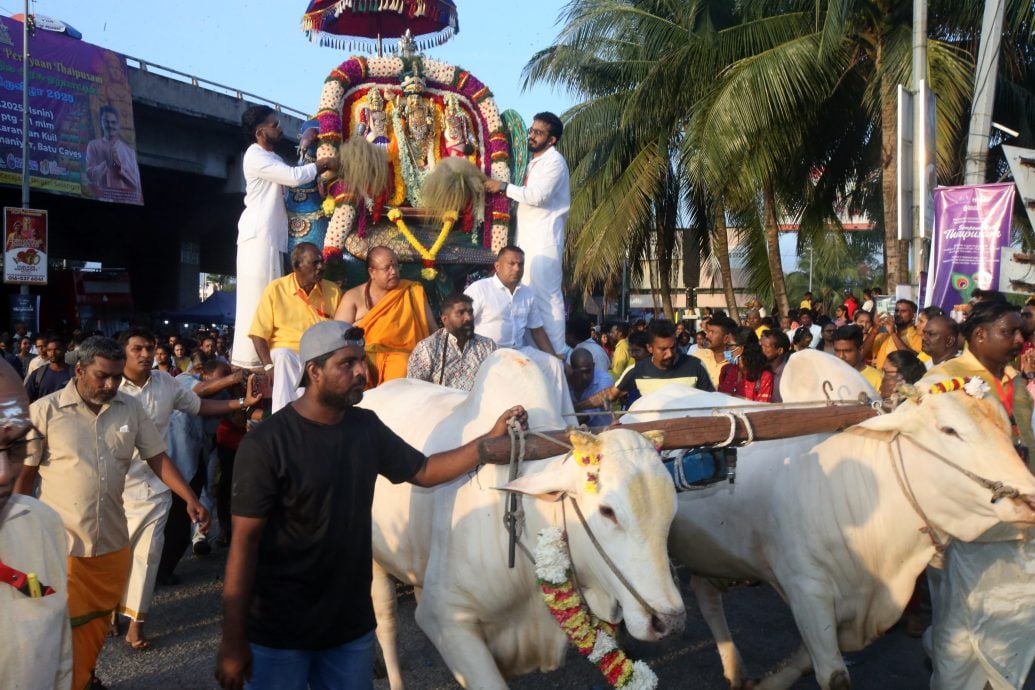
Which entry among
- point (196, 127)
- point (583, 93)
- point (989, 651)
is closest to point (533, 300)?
point (989, 651)

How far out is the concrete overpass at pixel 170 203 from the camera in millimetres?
21281

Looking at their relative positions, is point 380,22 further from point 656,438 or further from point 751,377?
point 656,438

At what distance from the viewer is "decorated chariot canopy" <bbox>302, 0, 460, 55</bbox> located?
27.5ft

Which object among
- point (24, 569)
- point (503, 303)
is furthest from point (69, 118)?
point (24, 569)

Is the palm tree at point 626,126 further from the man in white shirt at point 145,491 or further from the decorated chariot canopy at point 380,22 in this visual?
the man in white shirt at point 145,491

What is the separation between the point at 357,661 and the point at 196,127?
21290mm

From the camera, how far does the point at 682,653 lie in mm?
5203

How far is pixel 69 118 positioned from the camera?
1898 centimetres

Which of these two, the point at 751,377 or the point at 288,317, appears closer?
the point at 288,317

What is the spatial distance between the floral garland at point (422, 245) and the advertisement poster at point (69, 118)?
14574mm

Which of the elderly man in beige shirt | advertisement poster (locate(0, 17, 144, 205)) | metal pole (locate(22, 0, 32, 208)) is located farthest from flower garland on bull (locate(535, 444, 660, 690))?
advertisement poster (locate(0, 17, 144, 205))

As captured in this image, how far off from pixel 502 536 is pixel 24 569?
155 cm

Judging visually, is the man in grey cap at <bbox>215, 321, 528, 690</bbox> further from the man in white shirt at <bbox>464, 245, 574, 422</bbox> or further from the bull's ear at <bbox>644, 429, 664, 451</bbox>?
the man in white shirt at <bbox>464, 245, 574, 422</bbox>

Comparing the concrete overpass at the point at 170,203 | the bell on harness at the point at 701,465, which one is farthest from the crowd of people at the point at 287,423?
the concrete overpass at the point at 170,203
